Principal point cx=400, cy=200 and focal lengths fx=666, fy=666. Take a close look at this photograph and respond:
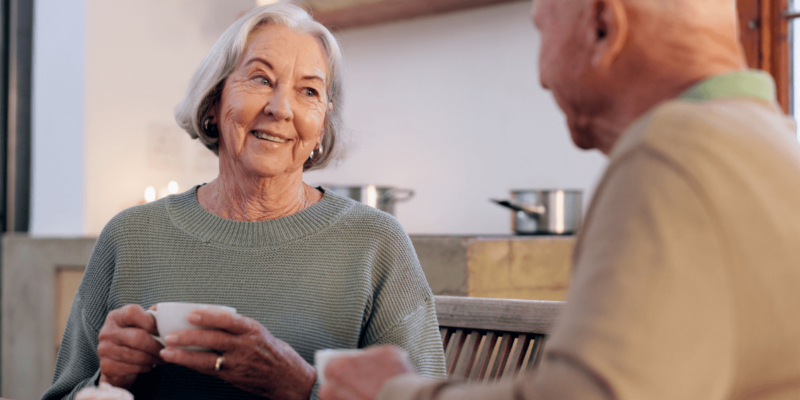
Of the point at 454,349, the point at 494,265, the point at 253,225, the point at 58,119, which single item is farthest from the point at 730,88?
the point at 58,119

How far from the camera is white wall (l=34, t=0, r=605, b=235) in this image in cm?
333

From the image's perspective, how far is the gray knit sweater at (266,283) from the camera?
42.7 inches

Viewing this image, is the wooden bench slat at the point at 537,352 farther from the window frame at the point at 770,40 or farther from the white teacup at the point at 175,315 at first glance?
the window frame at the point at 770,40

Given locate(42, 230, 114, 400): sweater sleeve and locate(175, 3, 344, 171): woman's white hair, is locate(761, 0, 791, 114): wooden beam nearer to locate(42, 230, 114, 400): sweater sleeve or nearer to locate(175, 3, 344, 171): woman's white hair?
locate(175, 3, 344, 171): woman's white hair

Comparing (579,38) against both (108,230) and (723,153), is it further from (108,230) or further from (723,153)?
(108,230)

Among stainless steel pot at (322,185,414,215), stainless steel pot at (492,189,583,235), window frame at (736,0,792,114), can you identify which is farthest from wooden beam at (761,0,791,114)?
stainless steel pot at (322,185,414,215)

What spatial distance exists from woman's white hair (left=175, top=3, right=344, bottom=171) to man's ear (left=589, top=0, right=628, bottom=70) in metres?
0.85

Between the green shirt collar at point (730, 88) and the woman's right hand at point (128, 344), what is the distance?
673mm

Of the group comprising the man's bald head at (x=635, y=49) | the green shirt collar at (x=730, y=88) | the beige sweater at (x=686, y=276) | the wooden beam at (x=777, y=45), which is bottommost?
the beige sweater at (x=686, y=276)

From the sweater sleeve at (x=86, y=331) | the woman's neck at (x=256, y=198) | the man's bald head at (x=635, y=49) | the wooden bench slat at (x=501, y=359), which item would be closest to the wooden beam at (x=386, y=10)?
the woman's neck at (x=256, y=198)

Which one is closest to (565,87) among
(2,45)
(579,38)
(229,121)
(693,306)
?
(579,38)

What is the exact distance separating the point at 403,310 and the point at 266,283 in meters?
0.24

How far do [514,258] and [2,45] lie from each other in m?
2.88

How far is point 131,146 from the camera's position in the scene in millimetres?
3518
